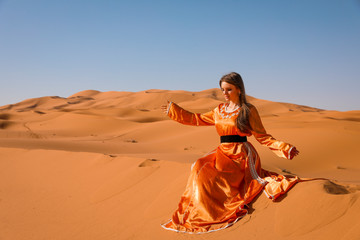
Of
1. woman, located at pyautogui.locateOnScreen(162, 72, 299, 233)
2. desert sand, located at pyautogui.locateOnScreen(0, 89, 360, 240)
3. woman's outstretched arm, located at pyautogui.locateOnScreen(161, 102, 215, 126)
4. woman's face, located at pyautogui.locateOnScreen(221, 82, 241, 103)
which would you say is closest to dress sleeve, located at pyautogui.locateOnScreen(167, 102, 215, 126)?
woman's outstretched arm, located at pyautogui.locateOnScreen(161, 102, 215, 126)

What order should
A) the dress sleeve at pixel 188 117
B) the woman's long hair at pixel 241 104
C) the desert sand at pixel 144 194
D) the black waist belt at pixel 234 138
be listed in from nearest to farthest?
the desert sand at pixel 144 194 → the woman's long hair at pixel 241 104 → the black waist belt at pixel 234 138 → the dress sleeve at pixel 188 117

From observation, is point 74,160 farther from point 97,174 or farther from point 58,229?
point 58,229

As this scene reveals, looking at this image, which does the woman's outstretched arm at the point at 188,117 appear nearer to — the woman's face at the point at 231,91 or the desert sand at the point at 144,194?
the woman's face at the point at 231,91

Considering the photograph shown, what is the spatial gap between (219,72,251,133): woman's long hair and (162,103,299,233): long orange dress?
0.19ft

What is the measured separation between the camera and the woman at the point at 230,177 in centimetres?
362

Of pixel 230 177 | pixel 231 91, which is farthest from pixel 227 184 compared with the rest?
pixel 231 91

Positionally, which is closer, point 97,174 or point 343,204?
point 343,204

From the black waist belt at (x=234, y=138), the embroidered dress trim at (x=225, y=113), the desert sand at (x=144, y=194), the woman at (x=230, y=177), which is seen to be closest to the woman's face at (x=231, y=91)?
the woman at (x=230, y=177)

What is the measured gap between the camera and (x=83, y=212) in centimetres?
545

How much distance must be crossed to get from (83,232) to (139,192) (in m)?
1.18

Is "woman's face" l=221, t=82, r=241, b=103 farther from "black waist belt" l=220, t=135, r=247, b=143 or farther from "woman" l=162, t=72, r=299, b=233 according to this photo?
"black waist belt" l=220, t=135, r=247, b=143

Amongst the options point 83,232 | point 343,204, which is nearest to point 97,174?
point 83,232

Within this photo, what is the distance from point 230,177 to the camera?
12.6ft

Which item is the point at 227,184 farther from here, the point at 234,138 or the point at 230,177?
the point at 234,138
